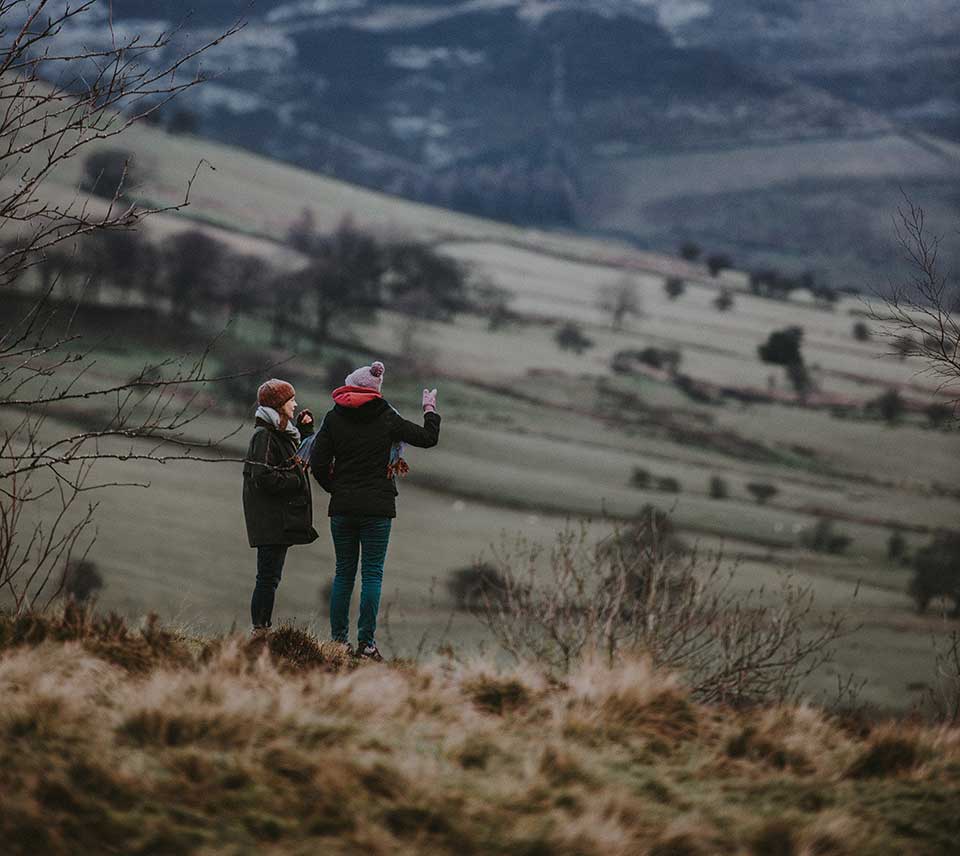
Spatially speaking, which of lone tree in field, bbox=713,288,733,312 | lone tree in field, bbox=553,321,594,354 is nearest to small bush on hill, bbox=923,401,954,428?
lone tree in field, bbox=553,321,594,354

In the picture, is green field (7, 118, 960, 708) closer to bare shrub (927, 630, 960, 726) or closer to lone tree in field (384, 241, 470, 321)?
lone tree in field (384, 241, 470, 321)

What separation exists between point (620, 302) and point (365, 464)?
6485 inches

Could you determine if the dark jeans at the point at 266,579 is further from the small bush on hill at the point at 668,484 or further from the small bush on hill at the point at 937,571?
the small bush on hill at the point at 668,484

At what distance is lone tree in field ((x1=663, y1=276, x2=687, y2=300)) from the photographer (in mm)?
182200

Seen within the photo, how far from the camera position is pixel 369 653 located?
8875 mm

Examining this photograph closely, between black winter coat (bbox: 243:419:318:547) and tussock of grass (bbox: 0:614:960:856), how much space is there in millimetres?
1959

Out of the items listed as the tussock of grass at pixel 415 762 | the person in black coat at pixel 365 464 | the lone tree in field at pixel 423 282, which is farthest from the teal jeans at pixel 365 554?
the lone tree in field at pixel 423 282

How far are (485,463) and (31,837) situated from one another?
335ft

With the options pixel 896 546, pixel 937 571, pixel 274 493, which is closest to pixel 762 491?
pixel 896 546

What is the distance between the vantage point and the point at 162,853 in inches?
167

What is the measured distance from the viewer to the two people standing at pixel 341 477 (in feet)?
28.7

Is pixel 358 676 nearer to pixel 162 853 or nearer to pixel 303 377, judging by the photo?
pixel 162 853

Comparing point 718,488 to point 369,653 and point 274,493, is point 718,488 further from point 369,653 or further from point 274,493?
point 274,493

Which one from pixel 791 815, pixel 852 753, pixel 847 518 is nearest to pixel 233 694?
pixel 791 815
